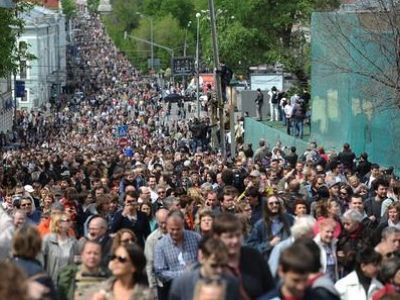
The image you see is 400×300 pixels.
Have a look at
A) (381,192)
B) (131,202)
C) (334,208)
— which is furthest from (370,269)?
(381,192)

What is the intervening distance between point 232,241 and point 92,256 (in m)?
1.51

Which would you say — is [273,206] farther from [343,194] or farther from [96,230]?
[343,194]

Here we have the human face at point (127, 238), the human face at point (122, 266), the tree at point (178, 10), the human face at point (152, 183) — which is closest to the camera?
Answer: the human face at point (122, 266)

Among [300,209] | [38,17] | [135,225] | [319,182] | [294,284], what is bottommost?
[319,182]

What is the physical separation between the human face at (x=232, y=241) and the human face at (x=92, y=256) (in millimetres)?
1430

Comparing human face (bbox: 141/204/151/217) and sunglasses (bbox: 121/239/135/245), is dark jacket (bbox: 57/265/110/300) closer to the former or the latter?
sunglasses (bbox: 121/239/135/245)

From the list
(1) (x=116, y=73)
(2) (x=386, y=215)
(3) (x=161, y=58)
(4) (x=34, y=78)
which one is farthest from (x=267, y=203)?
(1) (x=116, y=73)

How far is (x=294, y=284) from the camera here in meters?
10.1

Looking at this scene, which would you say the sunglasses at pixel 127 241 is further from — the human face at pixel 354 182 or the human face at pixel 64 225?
the human face at pixel 354 182

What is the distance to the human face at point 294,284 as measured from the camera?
10.1 meters

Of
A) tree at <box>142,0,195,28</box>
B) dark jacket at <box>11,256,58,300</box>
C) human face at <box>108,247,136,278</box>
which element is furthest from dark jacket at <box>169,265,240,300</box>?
tree at <box>142,0,195,28</box>

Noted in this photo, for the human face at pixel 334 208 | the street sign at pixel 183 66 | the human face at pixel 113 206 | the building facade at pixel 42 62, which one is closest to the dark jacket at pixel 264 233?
the human face at pixel 334 208

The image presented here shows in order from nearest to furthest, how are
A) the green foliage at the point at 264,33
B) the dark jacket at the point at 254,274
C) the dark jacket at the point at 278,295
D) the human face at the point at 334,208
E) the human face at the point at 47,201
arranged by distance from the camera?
1. the dark jacket at the point at 278,295
2. the dark jacket at the point at 254,274
3. the human face at the point at 334,208
4. the human face at the point at 47,201
5. the green foliage at the point at 264,33

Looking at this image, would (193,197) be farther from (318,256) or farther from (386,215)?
(318,256)
